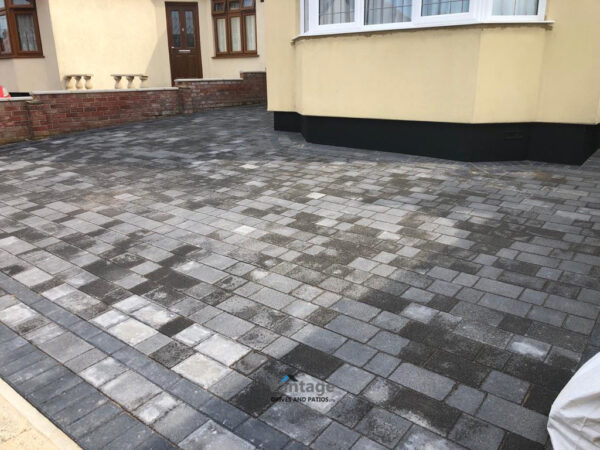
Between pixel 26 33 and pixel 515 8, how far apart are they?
585 inches

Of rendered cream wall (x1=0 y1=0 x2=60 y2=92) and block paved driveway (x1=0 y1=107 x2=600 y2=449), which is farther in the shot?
rendered cream wall (x1=0 y1=0 x2=60 y2=92)

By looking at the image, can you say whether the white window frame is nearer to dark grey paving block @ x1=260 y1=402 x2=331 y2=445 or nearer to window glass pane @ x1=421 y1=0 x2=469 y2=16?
window glass pane @ x1=421 y1=0 x2=469 y2=16

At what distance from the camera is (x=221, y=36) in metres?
17.6

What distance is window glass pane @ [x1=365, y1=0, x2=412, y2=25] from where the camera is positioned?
8.00 meters

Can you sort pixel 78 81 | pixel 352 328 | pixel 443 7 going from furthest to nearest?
1. pixel 78 81
2. pixel 443 7
3. pixel 352 328

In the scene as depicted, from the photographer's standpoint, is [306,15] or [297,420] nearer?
[297,420]

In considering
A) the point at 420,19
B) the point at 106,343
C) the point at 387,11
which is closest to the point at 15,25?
the point at 387,11

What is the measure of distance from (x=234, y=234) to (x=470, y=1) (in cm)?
517

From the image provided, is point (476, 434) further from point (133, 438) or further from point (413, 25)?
point (413, 25)

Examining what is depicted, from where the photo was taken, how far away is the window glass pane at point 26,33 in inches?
607

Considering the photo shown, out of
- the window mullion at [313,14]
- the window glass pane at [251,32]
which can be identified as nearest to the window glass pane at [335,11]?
the window mullion at [313,14]

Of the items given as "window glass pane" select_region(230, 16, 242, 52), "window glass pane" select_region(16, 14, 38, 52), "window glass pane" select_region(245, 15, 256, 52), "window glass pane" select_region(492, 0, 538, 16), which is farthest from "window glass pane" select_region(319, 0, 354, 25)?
"window glass pane" select_region(16, 14, 38, 52)

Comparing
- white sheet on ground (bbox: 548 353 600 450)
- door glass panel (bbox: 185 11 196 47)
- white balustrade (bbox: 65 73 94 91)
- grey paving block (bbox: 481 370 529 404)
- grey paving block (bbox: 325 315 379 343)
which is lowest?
grey paving block (bbox: 481 370 529 404)

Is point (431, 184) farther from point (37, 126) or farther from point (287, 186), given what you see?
point (37, 126)
